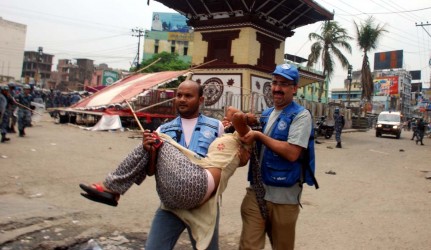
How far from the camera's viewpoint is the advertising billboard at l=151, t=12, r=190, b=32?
2598 inches

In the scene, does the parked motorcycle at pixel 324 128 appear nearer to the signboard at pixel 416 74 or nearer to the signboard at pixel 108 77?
the signboard at pixel 108 77

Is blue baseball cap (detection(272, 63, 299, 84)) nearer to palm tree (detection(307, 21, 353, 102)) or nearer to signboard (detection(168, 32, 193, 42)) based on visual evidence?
palm tree (detection(307, 21, 353, 102))

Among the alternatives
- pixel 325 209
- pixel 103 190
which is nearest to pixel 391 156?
pixel 325 209

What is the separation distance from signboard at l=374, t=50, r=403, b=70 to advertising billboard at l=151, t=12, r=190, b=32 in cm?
3672

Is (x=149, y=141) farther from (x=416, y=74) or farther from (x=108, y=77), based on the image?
(x=416, y=74)

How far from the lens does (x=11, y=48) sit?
204ft

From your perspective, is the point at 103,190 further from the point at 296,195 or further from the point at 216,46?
the point at 216,46

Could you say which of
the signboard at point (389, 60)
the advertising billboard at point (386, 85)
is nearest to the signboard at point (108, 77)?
the signboard at point (389, 60)

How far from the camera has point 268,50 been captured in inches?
728

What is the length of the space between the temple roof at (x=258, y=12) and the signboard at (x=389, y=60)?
53.5 m

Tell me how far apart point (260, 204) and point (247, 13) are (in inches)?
601

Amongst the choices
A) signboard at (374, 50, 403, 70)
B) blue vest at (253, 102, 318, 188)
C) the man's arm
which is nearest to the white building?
signboard at (374, 50, 403, 70)

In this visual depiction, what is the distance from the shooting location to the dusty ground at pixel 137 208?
14.1ft

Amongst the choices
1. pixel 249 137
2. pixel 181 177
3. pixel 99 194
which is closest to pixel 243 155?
pixel 249 137
